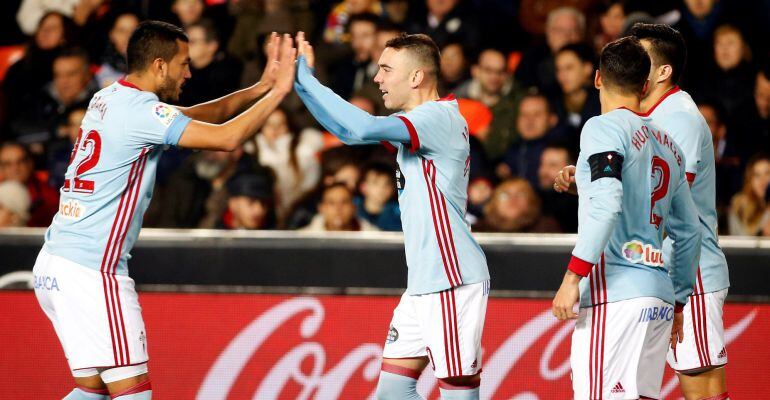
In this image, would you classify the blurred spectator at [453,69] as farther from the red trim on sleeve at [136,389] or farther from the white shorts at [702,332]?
the red trim on sleeve at [136,389]

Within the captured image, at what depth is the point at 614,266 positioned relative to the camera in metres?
4.08

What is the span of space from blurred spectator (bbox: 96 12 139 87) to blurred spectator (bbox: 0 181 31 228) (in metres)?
1.10

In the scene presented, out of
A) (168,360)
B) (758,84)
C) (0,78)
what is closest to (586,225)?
(168,360)

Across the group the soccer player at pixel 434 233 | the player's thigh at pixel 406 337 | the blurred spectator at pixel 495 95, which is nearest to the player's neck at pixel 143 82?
the soccer player at pixel 434 233

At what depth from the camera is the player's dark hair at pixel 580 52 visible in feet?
23.9

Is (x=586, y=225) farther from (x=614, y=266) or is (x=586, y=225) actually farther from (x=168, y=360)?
(x=168, y=360)

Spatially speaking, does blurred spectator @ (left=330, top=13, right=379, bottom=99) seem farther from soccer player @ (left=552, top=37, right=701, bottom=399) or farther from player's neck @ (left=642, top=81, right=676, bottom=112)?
soccer player @ (left=552, top=37, right=701, bottom=399)

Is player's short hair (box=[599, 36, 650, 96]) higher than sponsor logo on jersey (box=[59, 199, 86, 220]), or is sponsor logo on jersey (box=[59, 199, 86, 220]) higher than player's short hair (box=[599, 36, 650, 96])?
player's short hair (box=[599, 36, 650, 96])

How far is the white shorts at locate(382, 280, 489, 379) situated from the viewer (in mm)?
4609

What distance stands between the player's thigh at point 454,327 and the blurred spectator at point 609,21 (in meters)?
3.35

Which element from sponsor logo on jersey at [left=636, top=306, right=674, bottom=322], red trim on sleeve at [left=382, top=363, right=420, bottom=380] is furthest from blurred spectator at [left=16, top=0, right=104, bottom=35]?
sponsor logo on jersey at [left=636, top=306, right=674, bottom=322]

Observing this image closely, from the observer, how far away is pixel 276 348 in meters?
6.15

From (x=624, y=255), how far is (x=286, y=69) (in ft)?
5.45

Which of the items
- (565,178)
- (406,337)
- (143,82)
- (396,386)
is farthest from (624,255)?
(143,82)
